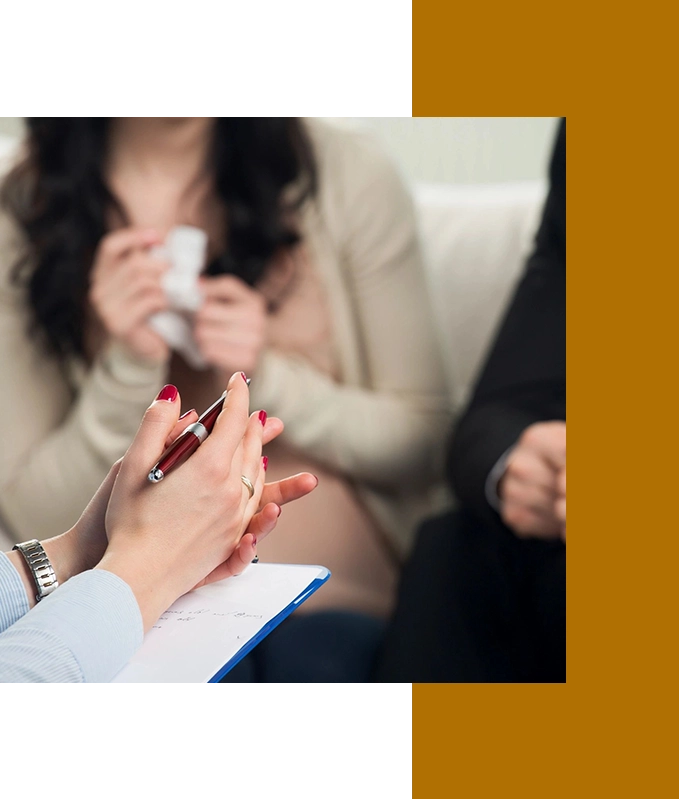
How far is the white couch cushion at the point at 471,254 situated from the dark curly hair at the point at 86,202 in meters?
0.17

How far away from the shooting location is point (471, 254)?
0.97m

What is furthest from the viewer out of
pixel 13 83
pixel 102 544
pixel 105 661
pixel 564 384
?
pixel 564 384

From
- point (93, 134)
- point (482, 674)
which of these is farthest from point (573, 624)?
point (93, 134)

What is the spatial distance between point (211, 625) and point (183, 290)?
21.8 inches

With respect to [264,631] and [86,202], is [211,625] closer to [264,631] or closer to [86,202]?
[264,631]

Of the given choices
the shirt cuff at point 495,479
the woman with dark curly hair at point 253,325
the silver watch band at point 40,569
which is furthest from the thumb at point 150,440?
the shirt cuff at point 495,479

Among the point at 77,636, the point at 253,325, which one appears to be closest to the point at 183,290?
the point at 253,325

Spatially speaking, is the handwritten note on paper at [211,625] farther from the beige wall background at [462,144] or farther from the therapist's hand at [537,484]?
the beige wall background at [462,144]

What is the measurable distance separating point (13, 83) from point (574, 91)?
25.1 inches

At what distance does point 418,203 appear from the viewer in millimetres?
962

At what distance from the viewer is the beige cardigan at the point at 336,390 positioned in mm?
975

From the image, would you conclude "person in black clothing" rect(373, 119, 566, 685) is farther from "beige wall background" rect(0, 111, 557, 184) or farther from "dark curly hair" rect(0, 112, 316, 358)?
"dark curly hair" rect(0, 112, 316, 358)

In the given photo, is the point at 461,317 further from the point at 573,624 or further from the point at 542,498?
the point at 573,624

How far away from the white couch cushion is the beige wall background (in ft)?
0.05
